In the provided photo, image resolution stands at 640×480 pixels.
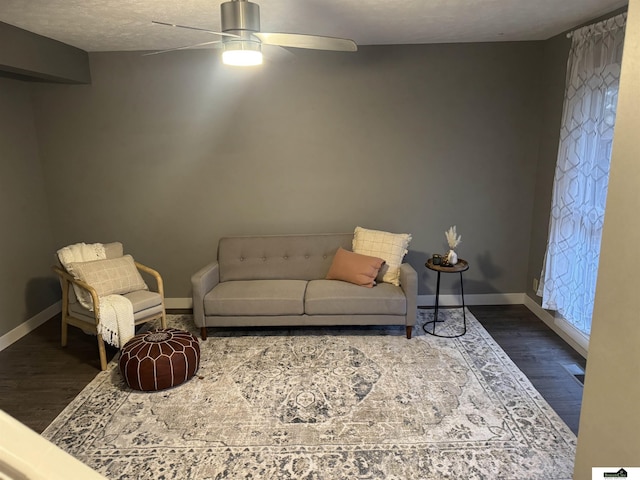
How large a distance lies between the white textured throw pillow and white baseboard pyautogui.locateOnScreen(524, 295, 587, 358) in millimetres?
1446

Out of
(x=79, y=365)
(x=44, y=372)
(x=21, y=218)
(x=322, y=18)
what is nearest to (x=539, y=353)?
(x=322, y=18)

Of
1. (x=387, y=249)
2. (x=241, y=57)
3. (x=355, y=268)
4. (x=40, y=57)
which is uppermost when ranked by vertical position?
(x=40, y=57)

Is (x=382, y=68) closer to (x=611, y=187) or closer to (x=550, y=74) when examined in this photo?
(x=550, y=74)

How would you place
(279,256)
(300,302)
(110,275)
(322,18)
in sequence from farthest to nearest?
(279,256)
(300,302)
(110,275)
(322,18)

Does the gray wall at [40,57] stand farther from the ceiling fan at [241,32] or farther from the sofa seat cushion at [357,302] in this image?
the sofa seat cushion at [357,302]

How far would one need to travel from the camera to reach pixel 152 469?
2.39 m

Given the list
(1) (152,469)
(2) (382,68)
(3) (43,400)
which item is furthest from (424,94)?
(3) (43,400)

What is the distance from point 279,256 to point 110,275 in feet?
5.01

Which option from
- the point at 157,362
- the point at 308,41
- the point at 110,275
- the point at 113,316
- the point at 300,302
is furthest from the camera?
the point at 300,302

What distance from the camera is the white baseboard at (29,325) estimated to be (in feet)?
12.8

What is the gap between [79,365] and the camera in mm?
3559

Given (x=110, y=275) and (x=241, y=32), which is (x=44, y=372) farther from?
(x=241, y=32)

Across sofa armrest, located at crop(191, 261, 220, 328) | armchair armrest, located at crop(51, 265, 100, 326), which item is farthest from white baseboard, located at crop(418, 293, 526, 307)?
armchair armrest, located at crop(51, 265, 100, 326)

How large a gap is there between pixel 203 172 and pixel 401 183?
6.65 feet
